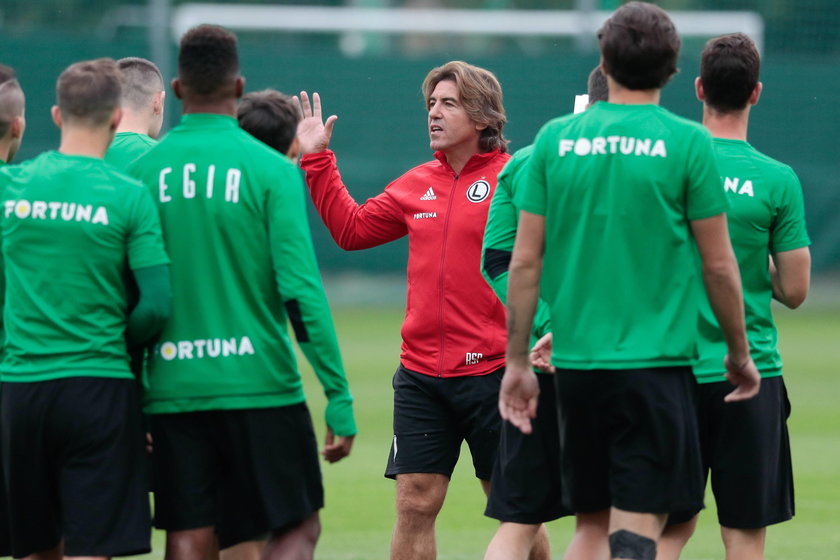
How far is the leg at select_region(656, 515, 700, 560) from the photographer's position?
540cm

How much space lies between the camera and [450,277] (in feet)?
20.4

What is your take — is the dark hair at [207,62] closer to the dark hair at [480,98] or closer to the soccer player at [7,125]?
the soccer player at [7,125]

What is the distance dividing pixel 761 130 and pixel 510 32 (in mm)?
5652

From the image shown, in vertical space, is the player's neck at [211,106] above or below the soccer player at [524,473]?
above

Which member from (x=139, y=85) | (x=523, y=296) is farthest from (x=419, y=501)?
(x=139, y=85)

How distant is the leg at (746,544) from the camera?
529 cm

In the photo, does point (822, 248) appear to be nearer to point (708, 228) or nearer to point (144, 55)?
point (144, 55)

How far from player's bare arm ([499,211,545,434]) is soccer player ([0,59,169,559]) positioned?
46.9 inches

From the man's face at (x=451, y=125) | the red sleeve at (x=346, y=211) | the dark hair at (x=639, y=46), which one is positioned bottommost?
the red sleeve at (x=346, y=211)

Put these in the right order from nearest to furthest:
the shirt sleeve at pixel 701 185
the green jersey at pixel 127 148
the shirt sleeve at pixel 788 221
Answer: the shirt sleeve at pixel 701 185 → the shirt sleeve at pixel 788 221 → the green jersey at pixel 127 148

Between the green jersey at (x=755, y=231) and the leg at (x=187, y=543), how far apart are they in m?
1.96

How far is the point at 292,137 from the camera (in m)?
5.18

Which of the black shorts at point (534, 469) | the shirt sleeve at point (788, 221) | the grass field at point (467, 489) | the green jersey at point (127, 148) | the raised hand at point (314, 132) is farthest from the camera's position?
the grass field at point (467, 489)

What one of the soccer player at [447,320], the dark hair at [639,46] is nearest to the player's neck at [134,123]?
the soccer player at [447,320]
